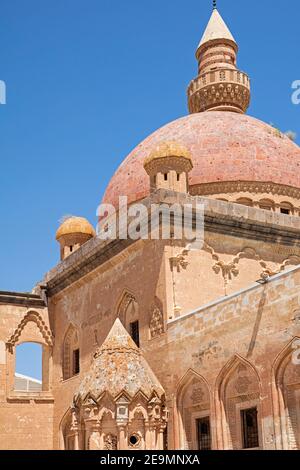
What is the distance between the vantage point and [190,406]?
14.6m

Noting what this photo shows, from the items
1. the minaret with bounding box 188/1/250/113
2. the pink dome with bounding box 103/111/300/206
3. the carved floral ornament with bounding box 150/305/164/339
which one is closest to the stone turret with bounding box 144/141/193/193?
the pink dome with bounding box 103/111/300/206

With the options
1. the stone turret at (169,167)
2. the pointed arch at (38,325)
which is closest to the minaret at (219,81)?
the stone turret at (169,167)

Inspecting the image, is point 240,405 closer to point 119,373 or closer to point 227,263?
point 119,373

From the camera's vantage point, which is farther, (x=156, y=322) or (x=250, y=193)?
(x=250, y=193)

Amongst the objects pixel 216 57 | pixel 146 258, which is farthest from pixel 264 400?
pixel 216 57

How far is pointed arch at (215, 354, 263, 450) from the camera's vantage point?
43.1 ft

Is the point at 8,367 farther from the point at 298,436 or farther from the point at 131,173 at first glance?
the point at 298,436

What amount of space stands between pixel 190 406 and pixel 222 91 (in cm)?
1314

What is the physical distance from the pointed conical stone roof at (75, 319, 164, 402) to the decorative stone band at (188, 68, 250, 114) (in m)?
12.1

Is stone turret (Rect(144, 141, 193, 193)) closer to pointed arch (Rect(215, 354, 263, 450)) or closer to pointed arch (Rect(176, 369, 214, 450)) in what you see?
pointed arch (Rect(176, 369, 214, 450))

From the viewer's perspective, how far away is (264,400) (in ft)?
41.8

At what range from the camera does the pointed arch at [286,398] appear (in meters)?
12.2

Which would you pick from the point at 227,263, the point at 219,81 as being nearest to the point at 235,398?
the point at 227,263

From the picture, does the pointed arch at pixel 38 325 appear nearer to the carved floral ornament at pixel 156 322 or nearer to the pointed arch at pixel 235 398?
the carved floral ornament at pixel 156 322
